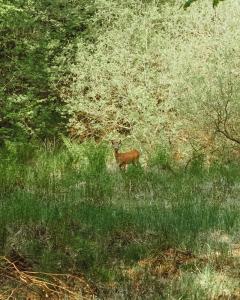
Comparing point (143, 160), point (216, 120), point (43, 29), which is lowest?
point (143, 160)

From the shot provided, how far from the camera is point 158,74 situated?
49.6 feet

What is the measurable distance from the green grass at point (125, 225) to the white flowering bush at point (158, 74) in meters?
2.42

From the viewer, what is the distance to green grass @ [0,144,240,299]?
13.7 feet

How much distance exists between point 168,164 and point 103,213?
17.0 feet

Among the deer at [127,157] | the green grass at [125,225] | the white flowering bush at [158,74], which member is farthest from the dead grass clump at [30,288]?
the white flowering bush at [158,74]

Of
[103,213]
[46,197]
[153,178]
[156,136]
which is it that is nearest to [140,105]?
[156,136]

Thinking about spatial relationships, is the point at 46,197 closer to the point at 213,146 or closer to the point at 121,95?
the point at 213,146

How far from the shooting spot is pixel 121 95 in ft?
52.0

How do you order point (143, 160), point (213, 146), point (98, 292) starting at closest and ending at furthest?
point (98, 292) → point (213, 146) → point (143, 160)

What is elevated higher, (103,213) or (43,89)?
(43,89)

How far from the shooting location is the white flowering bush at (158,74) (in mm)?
11836

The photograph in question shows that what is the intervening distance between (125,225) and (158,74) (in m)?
9.88

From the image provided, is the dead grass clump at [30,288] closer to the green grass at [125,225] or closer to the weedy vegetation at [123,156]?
the weedy vegetation at [123,156]

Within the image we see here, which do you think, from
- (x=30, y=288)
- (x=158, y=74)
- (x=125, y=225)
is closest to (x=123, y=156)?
(x=158, y=74)
